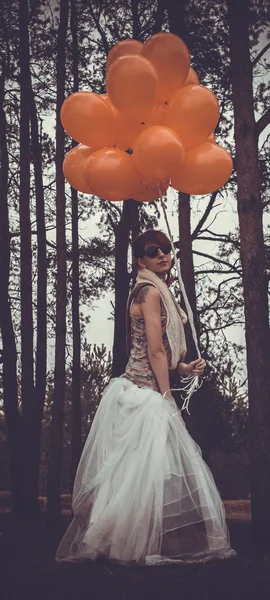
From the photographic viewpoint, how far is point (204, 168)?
423 cm

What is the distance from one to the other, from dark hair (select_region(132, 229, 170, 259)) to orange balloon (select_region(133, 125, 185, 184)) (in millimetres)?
363

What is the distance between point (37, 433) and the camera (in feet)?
36.1

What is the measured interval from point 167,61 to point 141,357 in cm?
198

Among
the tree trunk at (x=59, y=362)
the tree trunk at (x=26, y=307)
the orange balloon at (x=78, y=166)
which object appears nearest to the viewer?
the orange balloon at (x=78, y=166)

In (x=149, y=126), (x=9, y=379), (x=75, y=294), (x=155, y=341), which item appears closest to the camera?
(x=155, y=341)

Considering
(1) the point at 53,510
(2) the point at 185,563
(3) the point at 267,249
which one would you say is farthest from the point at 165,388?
(3) the point at 267,249

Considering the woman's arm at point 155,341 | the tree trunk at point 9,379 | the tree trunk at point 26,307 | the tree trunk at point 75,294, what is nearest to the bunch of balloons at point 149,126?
the woman's arm at point 155,341

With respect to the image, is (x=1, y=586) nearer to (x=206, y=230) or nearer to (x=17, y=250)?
(x=206, y=230)

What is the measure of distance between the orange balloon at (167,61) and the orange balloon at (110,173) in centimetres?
54

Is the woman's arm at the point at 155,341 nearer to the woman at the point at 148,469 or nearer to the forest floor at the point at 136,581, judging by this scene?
the woman at the point at 148,469

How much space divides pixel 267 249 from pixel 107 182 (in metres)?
7.20

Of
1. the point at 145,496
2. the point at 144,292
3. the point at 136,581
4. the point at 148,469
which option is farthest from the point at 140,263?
the point at 136,581

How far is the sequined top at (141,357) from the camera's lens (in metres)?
3.96

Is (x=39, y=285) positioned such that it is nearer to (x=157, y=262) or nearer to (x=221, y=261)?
(x=221, y=261)
